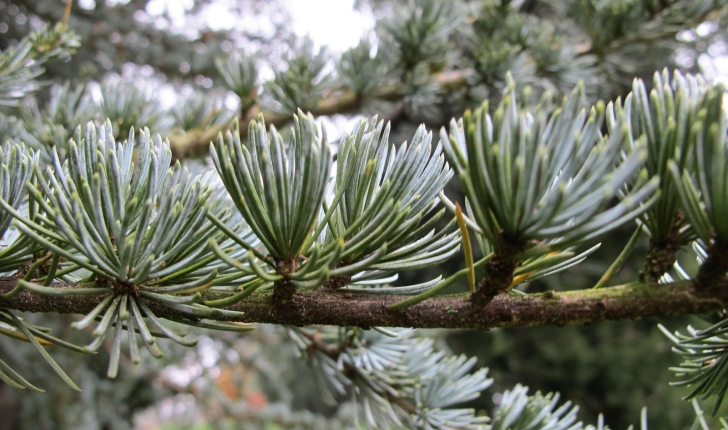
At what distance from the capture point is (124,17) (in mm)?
1270

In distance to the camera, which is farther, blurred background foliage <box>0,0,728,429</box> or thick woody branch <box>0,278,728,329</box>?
blurred background foliage <box>0,0,728,429</box>

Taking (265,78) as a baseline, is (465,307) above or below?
below

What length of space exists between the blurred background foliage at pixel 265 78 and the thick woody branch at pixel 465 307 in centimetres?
22

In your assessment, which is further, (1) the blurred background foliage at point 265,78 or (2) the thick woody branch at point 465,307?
(1) the blurred background foliage at point 265,78

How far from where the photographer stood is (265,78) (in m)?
0.60

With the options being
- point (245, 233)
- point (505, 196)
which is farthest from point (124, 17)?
point (505, 196)

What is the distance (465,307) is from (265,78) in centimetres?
47

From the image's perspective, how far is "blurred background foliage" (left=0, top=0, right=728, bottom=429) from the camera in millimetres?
586

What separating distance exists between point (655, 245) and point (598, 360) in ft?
9.49

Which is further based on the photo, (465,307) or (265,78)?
(265,78)

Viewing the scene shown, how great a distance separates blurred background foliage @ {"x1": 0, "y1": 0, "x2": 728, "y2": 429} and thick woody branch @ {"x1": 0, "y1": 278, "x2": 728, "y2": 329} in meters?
0.22

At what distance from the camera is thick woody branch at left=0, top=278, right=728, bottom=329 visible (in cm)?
18

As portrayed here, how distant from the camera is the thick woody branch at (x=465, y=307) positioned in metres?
0.18

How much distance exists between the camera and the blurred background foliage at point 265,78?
1.92 feet
